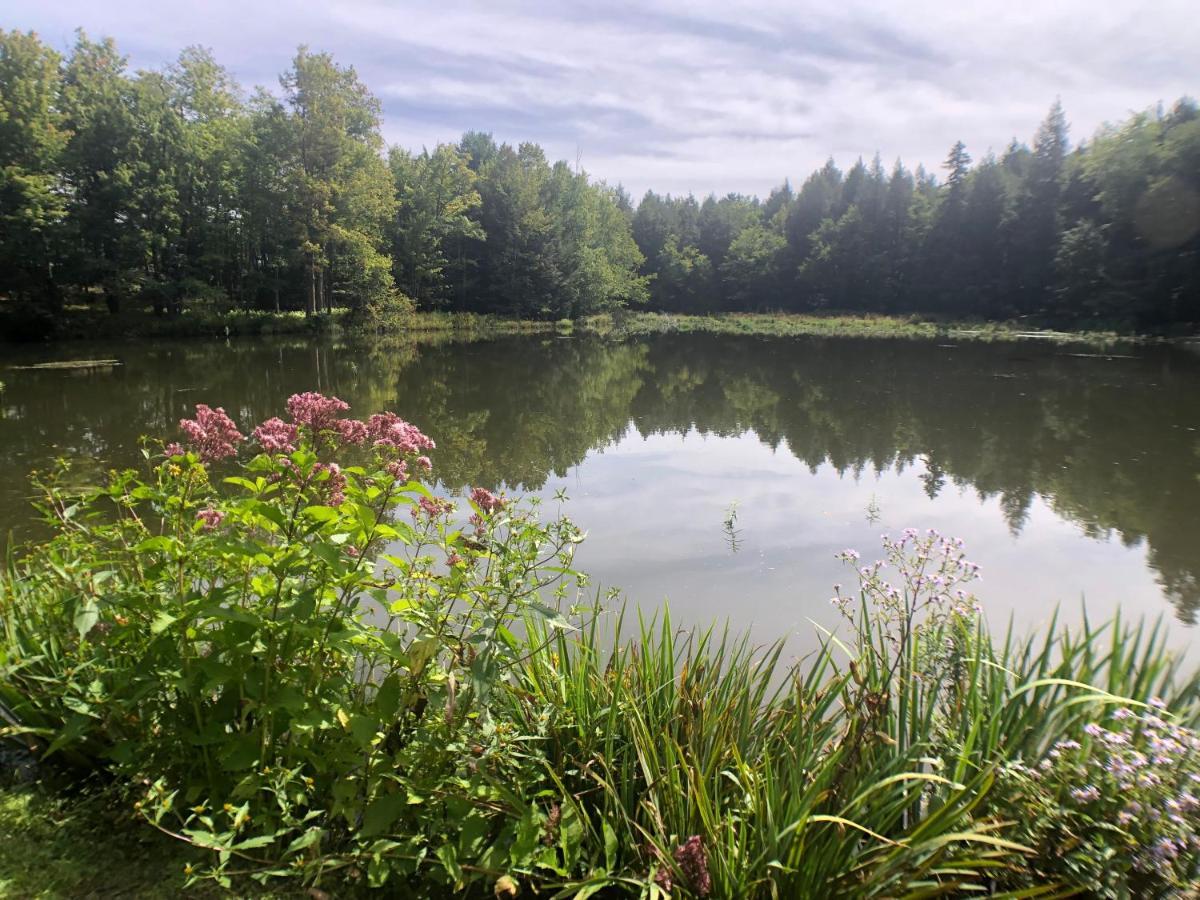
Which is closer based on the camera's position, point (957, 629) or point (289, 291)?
point (957, 629)

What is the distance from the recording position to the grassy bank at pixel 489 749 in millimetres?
1958

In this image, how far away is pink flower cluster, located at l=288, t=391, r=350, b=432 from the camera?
2.70 metres

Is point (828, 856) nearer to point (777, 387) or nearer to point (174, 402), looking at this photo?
point (174, 402)

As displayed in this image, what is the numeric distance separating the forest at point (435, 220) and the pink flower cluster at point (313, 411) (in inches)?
1251

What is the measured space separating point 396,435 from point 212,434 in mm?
794

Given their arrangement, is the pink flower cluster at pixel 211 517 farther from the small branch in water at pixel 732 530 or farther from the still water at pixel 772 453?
the small branch in water at pixel 732 530

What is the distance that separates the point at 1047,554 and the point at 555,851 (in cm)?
614

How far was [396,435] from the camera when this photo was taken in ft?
8.35

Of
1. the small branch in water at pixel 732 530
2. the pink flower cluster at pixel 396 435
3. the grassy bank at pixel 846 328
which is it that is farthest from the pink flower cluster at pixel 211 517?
the grassy bank at pixel 846 328

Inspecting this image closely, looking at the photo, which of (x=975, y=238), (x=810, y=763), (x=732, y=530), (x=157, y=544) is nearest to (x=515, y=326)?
(x=975, y=238)

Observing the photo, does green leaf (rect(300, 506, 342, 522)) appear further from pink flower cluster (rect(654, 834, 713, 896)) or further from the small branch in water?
the small branch in water

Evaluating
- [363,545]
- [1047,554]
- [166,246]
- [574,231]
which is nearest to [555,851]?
[363,545]

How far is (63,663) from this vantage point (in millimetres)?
2662

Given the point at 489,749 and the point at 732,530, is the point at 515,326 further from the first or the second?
the point at 489,749
